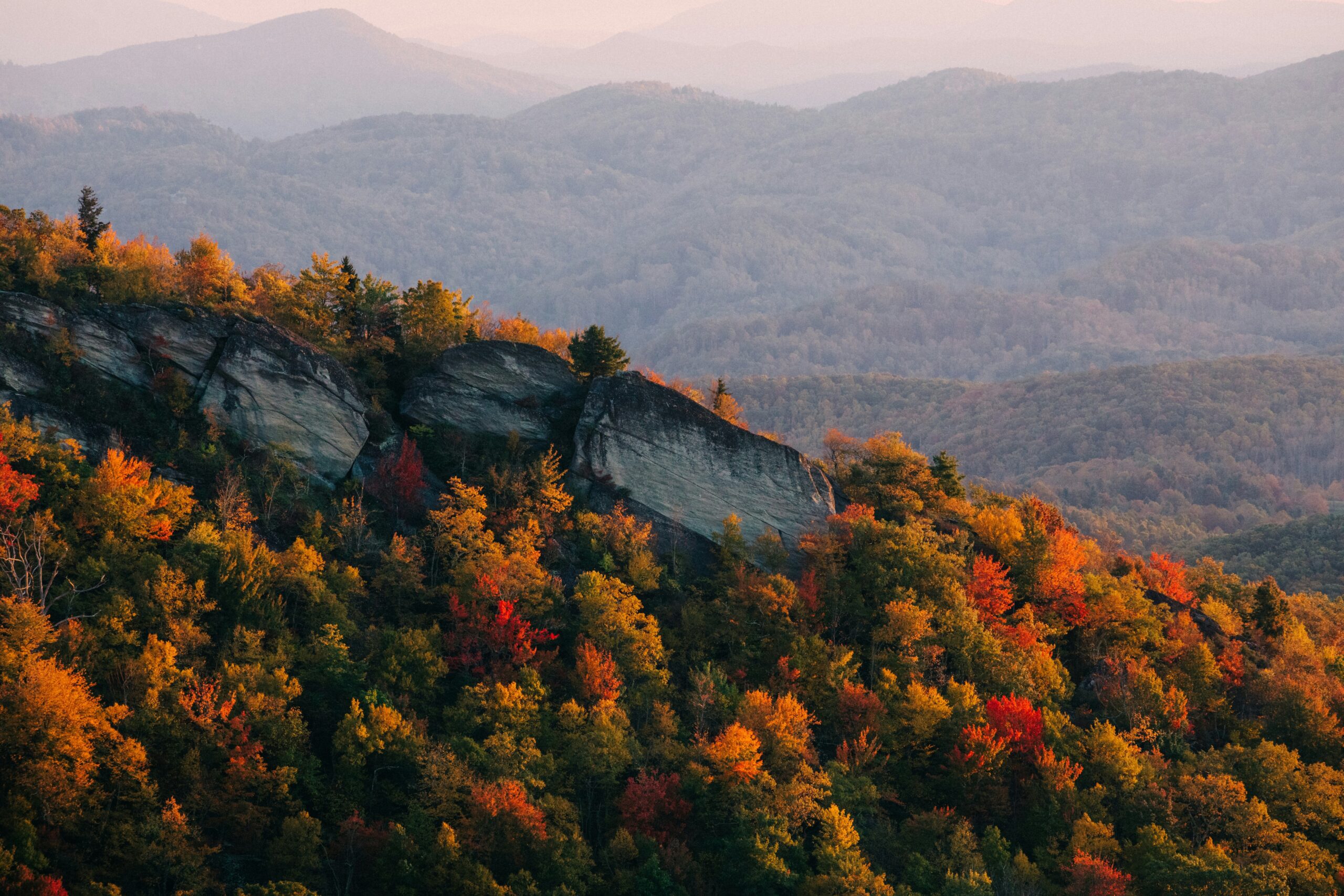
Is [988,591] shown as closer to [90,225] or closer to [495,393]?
[495,393]

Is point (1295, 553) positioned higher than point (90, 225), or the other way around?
point (90, 225)

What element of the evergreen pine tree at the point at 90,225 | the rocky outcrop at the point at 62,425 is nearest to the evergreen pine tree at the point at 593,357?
the rocky outcrop at the point at 62,425

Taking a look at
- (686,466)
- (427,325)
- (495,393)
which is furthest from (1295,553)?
(427,325)

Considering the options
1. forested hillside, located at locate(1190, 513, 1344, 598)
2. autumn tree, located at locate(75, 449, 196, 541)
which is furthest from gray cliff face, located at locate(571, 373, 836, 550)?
forested hillside, located at locate(1190, 513, 1344, 598)

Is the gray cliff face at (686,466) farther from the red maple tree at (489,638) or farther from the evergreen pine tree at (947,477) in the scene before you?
the red maple tree at (489,638)

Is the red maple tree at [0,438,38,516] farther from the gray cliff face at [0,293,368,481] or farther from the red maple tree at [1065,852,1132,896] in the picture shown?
the red maple tree at [1065,852,1132,896]
